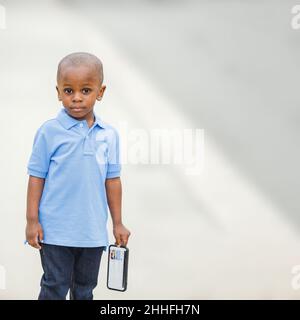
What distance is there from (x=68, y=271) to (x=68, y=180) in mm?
288

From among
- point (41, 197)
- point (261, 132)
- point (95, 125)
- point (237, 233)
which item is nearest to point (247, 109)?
point (261, 132)

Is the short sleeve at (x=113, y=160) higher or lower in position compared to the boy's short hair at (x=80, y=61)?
lower

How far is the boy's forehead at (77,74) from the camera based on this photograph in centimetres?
171

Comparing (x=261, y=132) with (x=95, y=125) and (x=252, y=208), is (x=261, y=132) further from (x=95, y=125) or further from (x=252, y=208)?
(x=95, y=125)

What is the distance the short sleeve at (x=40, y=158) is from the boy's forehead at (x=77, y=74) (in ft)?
0.57

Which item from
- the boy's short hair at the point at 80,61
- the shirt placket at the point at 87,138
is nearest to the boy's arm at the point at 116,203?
the shirt placket at the point at 87,138

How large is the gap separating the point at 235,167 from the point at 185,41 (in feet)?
1.72

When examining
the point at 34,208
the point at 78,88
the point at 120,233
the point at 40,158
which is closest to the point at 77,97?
the point at 78,88

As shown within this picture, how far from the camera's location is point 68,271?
1771 millimetres

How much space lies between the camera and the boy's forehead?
1.71 m

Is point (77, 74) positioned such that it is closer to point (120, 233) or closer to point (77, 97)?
point (77, 97)

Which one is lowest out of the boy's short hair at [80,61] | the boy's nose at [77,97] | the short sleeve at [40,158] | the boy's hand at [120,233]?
the boy's hand at [120,233]

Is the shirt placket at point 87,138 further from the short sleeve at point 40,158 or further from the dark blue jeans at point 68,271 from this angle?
the dark blue jeans at point 68,271

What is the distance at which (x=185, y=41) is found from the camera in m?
2.21
